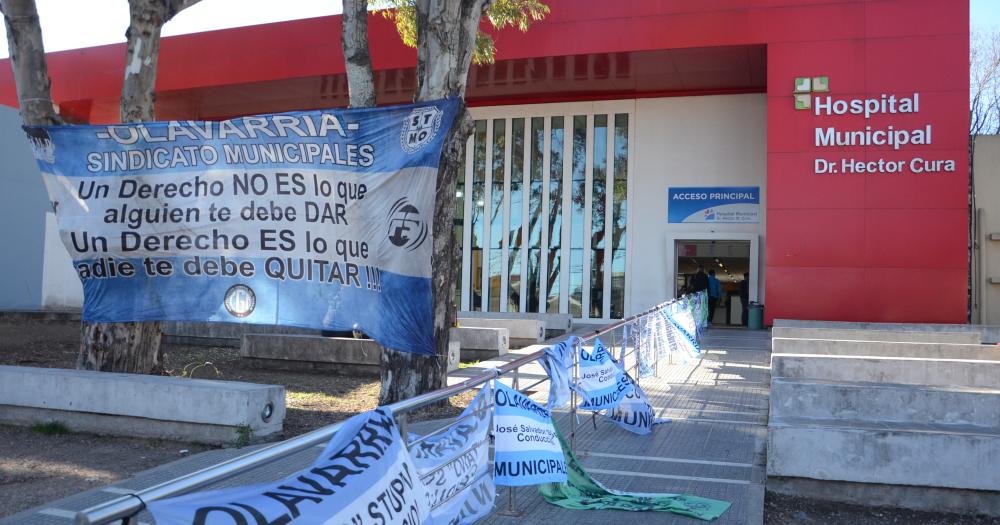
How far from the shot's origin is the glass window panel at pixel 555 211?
28.7 meters

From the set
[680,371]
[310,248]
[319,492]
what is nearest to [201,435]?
[310,248]

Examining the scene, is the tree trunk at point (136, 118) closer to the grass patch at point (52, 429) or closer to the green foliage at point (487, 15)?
the grass patch at point (52, 429)

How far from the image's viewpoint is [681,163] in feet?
88.9

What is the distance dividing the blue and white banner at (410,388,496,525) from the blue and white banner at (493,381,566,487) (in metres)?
0.10

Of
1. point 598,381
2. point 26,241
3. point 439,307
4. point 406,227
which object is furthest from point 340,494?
point 26,241

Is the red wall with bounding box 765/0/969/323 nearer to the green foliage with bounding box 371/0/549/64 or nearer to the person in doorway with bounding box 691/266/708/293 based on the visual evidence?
the person in doorway with bounding box 691/266/708/293

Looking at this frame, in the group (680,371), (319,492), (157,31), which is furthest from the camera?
(680,371)

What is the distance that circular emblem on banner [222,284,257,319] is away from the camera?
8.08m

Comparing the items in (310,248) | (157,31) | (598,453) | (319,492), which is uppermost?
(157,31)

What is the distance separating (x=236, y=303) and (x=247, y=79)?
2123cm

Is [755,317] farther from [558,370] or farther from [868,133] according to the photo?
[558,370]

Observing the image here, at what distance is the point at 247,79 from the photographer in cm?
2741

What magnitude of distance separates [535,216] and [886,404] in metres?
22.1

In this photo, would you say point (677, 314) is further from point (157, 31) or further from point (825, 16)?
point (825, 16)
